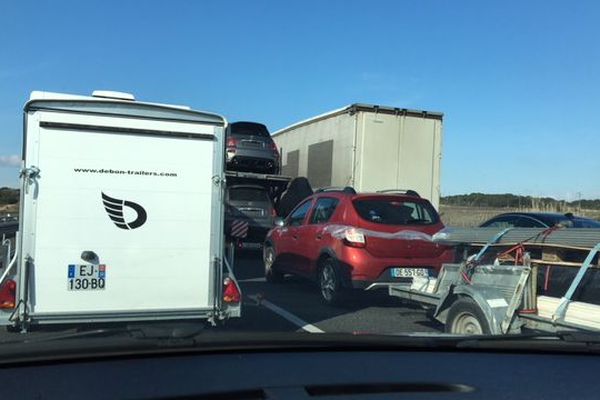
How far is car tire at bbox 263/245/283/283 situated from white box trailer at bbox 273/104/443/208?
10.9 ft

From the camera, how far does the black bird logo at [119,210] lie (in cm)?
591

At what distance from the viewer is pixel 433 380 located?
225 centimetres

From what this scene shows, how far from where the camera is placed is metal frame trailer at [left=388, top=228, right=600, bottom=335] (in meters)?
5.53

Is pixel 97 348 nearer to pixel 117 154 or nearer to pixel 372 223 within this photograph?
pixel 117 154

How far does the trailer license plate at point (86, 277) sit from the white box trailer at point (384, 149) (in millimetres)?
9427

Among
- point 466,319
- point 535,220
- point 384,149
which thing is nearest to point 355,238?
point 466,319

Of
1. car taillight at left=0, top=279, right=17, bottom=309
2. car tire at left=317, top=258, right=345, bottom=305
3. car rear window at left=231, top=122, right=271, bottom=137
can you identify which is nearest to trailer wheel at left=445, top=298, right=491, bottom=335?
car tire at left=317, top=258, right=345, bottom=305

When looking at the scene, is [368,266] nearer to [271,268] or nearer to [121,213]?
[271,268]

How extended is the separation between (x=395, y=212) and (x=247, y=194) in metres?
6.63

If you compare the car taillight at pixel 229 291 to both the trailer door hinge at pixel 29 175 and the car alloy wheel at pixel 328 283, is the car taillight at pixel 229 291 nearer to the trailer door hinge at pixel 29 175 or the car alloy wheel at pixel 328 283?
the trailer door hinge at pixel 29 175

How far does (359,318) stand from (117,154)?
423 cm

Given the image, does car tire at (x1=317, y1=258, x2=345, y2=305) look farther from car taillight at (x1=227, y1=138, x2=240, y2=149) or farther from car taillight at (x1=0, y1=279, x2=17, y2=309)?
car taillight at (x1=227, y1=138, x2=240, y2=149)

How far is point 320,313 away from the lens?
8977 mm

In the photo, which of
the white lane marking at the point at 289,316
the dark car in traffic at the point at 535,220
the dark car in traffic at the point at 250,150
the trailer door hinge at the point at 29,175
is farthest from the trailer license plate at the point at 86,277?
the dark car in traffic at the point at 250,150
